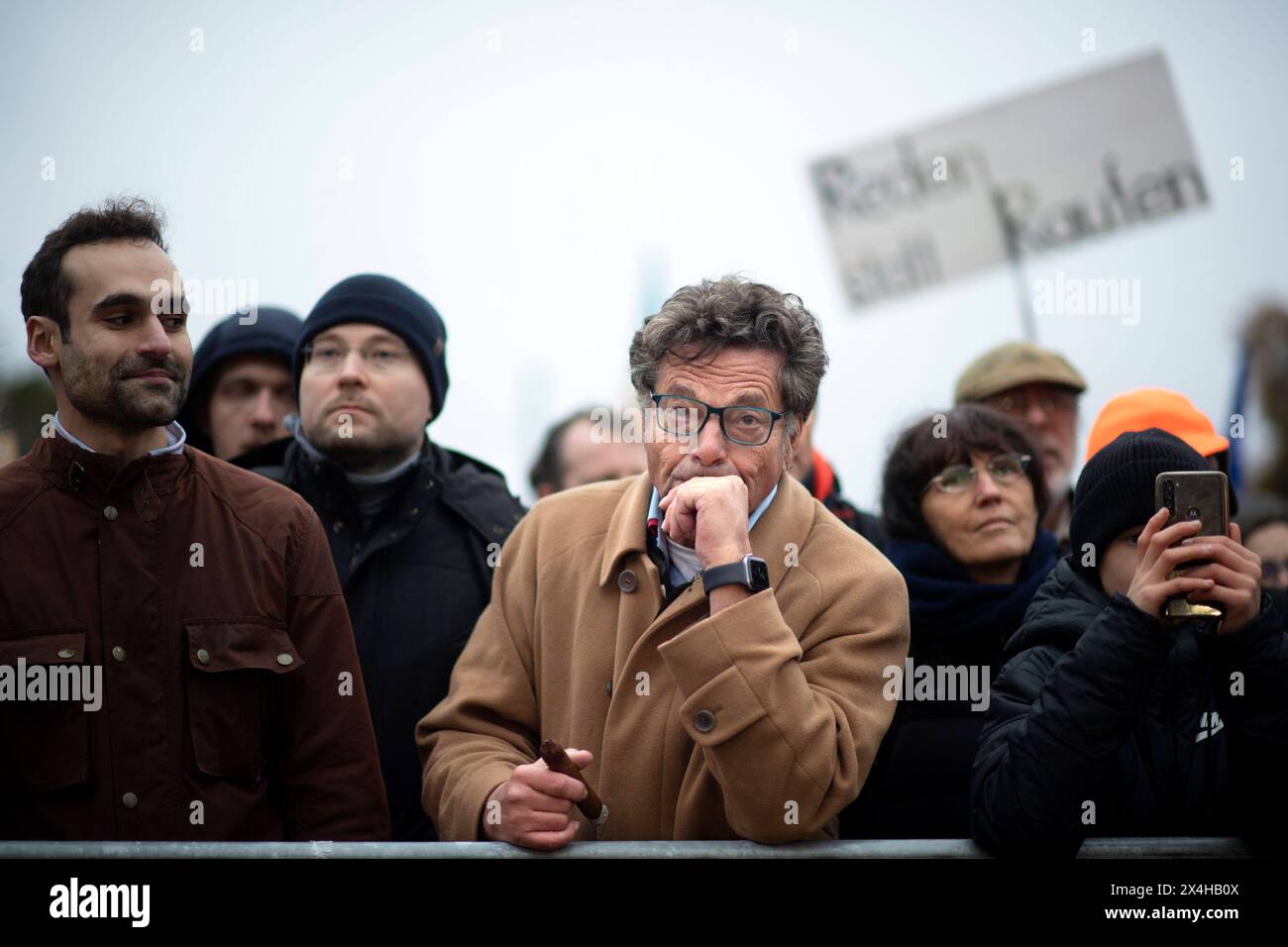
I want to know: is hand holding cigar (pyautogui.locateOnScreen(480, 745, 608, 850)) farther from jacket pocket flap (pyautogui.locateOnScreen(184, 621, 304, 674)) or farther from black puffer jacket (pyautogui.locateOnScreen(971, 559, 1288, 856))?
black puffer jacket (pyautogui.locateOnScreen(971, 559, 1288, 856))

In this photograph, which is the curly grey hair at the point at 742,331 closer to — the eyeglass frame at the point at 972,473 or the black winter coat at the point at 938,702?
the black winter coat at the point at 938,702

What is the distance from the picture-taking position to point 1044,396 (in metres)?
5.01

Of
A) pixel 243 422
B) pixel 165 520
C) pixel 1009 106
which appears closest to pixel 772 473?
pixel 165 520

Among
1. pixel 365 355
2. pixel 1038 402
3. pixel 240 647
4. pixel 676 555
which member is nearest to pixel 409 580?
pixel 365 355

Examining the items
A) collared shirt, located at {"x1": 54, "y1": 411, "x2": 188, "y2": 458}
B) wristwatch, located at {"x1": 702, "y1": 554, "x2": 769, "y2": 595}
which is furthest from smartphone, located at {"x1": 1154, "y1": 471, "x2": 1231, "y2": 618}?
collared shirt, located at {"x1": 54, "y1": 411, "x2": 188, "y2": 458}

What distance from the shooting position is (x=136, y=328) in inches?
122

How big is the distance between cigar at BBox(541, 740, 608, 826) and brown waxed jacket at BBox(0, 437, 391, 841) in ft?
1.85

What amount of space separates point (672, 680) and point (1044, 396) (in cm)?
247

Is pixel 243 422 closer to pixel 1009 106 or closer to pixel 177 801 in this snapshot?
pixel 177 801

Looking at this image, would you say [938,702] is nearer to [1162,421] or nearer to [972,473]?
[972,473]

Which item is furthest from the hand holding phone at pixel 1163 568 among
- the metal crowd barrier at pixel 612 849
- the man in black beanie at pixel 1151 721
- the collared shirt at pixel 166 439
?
the collared shirt at pixel 166 439

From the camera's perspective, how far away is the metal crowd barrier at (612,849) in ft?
8.65

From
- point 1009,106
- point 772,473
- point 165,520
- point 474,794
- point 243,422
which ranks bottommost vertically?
point 474,794
